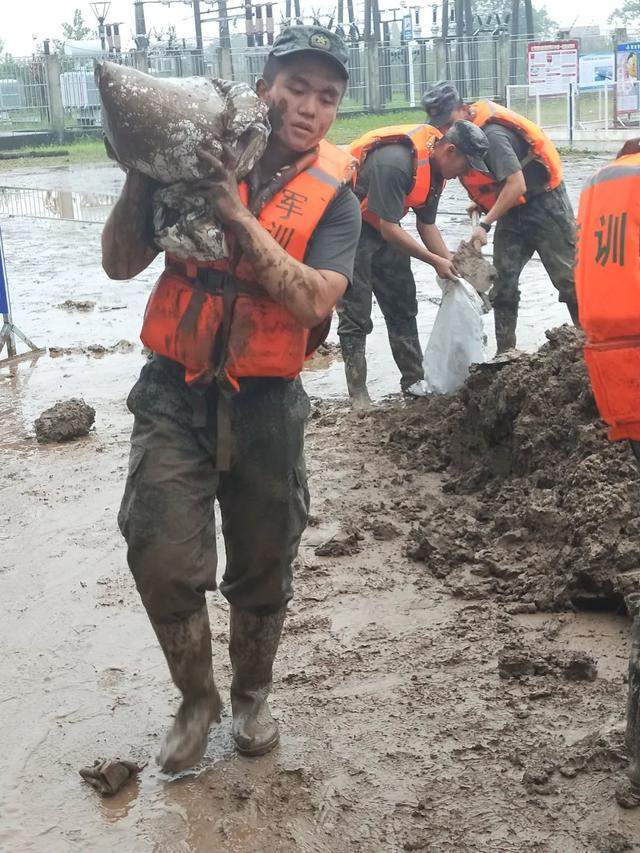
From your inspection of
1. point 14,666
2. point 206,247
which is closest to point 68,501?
point 14,666

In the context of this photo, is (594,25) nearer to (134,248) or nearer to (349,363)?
(349,363)

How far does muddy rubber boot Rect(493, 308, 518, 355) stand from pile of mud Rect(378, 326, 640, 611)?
1.40m

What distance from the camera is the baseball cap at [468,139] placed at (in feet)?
21.4

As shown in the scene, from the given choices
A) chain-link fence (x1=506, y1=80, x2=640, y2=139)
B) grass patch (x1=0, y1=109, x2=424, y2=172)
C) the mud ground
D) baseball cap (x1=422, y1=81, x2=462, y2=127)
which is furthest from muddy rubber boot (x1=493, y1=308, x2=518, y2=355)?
grass patch (x1=0, y1=109, x2=424, y2=172)

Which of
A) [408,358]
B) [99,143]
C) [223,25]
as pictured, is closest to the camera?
[408,358]

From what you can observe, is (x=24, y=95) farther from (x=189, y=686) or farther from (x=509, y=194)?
(x=189, y=686)

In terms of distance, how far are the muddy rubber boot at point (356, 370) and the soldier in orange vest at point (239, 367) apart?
3.78m

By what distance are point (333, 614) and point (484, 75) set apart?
29.1 meters

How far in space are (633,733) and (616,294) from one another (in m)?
1.11

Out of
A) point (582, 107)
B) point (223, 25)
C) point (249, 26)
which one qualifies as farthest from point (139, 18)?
point (582, 107)

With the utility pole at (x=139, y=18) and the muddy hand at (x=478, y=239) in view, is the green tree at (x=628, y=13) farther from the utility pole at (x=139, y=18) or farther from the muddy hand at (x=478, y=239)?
the muddy hand at (x=478, y=239)

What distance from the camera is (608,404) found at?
2695 millimetres

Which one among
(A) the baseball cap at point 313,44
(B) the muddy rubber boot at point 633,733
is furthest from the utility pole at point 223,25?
(B) the muddy rubber boot at point 633,733

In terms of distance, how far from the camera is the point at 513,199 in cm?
700
